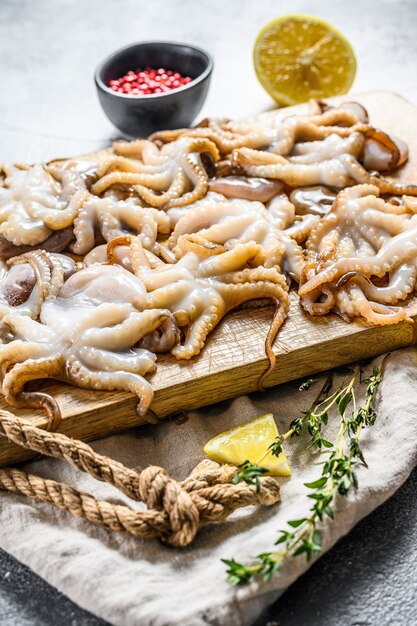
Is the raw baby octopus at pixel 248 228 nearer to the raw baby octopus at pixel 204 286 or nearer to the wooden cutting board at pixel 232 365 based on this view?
the raw baby octopus at pixel 204 286

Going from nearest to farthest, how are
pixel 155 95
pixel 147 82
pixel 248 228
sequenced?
pixel 248 228 < pixel 155 95 < pixel 147 82

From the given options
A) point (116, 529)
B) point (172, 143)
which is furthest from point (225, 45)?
point (116, 529)

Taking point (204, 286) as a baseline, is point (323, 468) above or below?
below

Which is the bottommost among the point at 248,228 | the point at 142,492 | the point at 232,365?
the point at 142,492

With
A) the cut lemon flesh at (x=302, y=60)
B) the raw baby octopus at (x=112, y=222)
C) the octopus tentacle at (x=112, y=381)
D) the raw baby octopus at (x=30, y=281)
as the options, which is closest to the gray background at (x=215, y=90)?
the cut lemon flesh at (x=302, y=60)

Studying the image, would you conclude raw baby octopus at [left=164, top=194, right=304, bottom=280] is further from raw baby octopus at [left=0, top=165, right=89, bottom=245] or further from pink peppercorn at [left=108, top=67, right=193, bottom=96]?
pink peppercorn at [left=108, top=67, right=193, bottom=96]

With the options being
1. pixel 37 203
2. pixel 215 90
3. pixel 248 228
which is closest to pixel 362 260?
pixel 248 228

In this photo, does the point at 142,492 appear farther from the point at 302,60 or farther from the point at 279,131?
the point at 302,60
